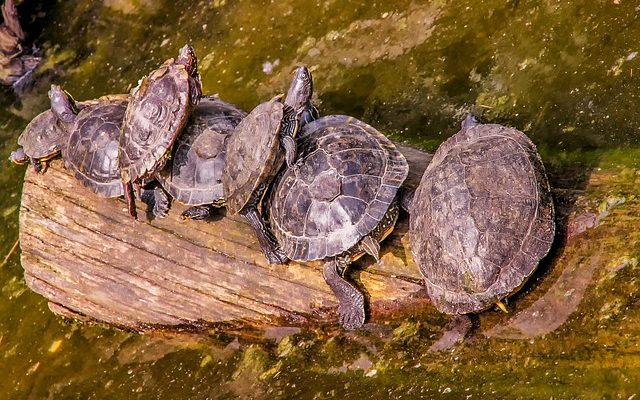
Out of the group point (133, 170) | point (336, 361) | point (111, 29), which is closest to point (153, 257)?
point (133, 170)

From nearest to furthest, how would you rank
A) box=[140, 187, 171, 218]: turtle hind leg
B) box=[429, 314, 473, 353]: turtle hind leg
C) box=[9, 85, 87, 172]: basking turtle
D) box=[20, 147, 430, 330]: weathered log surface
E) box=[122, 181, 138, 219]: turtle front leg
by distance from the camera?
box=[429, 314, 473, 353]: turtle hind leg, box=[20, 147, 430, 330]: weathered log surface, box=[122, 181, 138, 219]: turtle front leg, box=[140, 187, 171, 218]: turtle hind leg, box=[9, 85, 87, 172]: basking turtle

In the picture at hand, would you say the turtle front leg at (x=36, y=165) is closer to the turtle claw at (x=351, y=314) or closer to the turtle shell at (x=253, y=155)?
the turtle shell at (x=253, y=155)

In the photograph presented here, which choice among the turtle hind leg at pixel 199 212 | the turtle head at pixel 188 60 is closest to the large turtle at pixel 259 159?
the turtle hind leg at pixel 199 212

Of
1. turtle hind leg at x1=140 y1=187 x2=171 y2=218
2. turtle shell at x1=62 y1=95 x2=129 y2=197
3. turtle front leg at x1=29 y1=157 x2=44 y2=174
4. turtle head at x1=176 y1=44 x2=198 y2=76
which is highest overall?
turtle head at x1=176 y1=44 x2=198 y2=76

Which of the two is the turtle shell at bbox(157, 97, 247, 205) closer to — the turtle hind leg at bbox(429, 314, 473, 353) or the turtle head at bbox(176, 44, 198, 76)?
the turtle head at bbox(176, 44, 198, 76)

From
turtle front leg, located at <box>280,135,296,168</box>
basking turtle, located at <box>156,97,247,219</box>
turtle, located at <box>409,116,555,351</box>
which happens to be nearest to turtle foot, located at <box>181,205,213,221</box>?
basking turtle, located at <box>156,97,247,219</box>

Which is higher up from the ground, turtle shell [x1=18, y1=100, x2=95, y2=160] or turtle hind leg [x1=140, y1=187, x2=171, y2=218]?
turtle shell [x1=18, y1=100, x2=95, y2=160]

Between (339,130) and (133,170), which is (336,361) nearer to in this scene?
(339,130)
